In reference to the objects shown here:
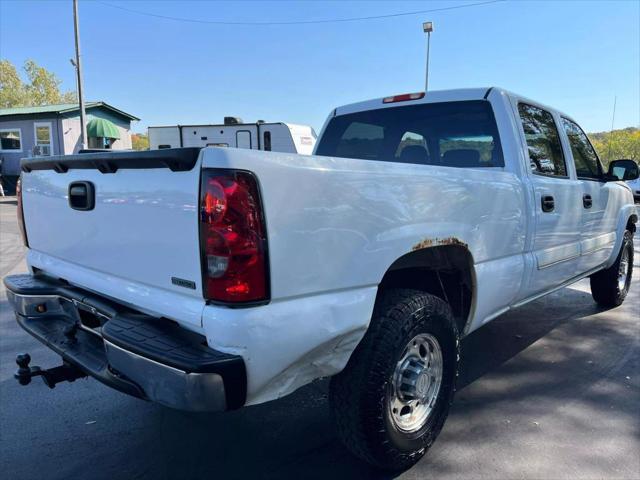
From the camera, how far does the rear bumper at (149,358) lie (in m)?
1.71

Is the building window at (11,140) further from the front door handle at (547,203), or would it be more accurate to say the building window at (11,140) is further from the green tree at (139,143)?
the front door handle at (547,203)

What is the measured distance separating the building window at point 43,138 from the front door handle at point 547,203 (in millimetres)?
24885

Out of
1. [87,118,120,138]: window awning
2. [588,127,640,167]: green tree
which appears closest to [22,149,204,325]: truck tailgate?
[87,118,120,138]: window awning

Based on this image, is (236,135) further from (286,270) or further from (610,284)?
(286,270)

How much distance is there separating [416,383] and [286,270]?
3.60 feet

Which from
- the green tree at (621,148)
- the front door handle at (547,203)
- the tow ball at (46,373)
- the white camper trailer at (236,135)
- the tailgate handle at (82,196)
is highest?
the green tree at (621,148)

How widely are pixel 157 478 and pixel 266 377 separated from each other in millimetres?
1091

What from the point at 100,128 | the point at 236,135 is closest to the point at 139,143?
the point at 100,128

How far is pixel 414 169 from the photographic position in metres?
2.31

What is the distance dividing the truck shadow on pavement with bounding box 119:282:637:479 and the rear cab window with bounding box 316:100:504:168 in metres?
1.61

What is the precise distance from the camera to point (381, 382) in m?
2.20

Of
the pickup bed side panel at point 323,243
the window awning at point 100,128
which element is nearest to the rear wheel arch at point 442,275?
the pickup bed side panel at point 323,243

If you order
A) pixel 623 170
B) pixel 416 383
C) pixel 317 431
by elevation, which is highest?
pixel 623 170

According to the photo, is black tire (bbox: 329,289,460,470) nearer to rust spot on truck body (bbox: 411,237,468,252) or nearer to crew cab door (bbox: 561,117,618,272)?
rust spot on truck body (bbox: 411,237,468,252)
